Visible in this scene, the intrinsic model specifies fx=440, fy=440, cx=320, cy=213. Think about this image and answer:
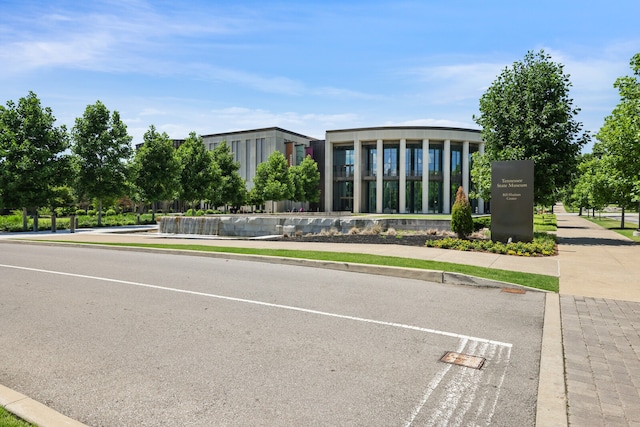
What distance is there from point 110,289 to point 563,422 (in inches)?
301

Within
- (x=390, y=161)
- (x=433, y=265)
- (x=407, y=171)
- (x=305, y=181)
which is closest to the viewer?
(x=433, y=265)

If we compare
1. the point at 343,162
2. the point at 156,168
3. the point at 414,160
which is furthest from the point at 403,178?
the point at 156,168

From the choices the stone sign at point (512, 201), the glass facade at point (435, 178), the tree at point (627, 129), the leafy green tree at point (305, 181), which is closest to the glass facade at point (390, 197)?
the glass facade at point (435, 178)

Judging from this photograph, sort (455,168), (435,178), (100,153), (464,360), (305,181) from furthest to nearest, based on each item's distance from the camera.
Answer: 1. (455,168)
2. (435,178)
3. (305,181)
4. (100,153)
5. (464,360)

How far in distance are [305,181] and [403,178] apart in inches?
555

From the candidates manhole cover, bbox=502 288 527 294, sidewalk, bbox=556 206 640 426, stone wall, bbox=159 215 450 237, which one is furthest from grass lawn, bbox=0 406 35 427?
stone wall, bbox=159 215 450 237

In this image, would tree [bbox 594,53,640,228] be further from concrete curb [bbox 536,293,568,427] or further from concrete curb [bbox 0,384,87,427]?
concrete curb [bbox 0,384,87,427]

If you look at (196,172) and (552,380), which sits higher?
(196,172)

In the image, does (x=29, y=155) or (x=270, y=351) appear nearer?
(x=270, y=351)

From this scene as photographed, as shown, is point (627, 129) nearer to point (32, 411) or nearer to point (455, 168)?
point (32, 411)

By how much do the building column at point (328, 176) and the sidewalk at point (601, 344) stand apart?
185ft

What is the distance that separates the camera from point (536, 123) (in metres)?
18.3

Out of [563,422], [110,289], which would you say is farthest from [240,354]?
[110,289]

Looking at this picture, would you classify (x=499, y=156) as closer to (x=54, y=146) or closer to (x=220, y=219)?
(x=220, y=219)
